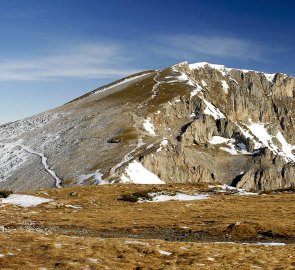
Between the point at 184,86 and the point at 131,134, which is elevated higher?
the point at 184,86

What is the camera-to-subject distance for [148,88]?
182 meters

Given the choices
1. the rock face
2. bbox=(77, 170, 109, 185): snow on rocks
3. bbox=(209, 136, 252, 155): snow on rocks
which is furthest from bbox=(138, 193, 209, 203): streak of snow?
bbox=(209, 136, 252, 155): snow on rocks

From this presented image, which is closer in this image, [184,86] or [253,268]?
[253,268]

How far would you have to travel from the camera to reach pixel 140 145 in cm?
11662

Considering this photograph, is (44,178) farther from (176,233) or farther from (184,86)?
(184,86)

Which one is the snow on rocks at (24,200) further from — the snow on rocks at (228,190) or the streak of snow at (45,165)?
the streak of snow at (45,165)

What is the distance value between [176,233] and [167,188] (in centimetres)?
2413

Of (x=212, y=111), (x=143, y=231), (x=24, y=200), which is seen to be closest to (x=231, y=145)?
(x=212, y=111)

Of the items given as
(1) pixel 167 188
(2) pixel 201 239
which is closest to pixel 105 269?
(2) pixel 201 239

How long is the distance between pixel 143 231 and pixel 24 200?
21.2m

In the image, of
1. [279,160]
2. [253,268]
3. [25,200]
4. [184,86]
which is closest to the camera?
[253,268]

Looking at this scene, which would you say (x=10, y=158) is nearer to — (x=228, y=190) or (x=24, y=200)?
(x=24, y=200)

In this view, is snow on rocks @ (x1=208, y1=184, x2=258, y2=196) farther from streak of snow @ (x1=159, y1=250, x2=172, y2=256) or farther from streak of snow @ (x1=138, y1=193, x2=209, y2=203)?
A: streak of snow @ (x1=159, y1=250, x2=172, y2=256)

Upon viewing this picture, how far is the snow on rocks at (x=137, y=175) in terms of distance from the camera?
317 ft
